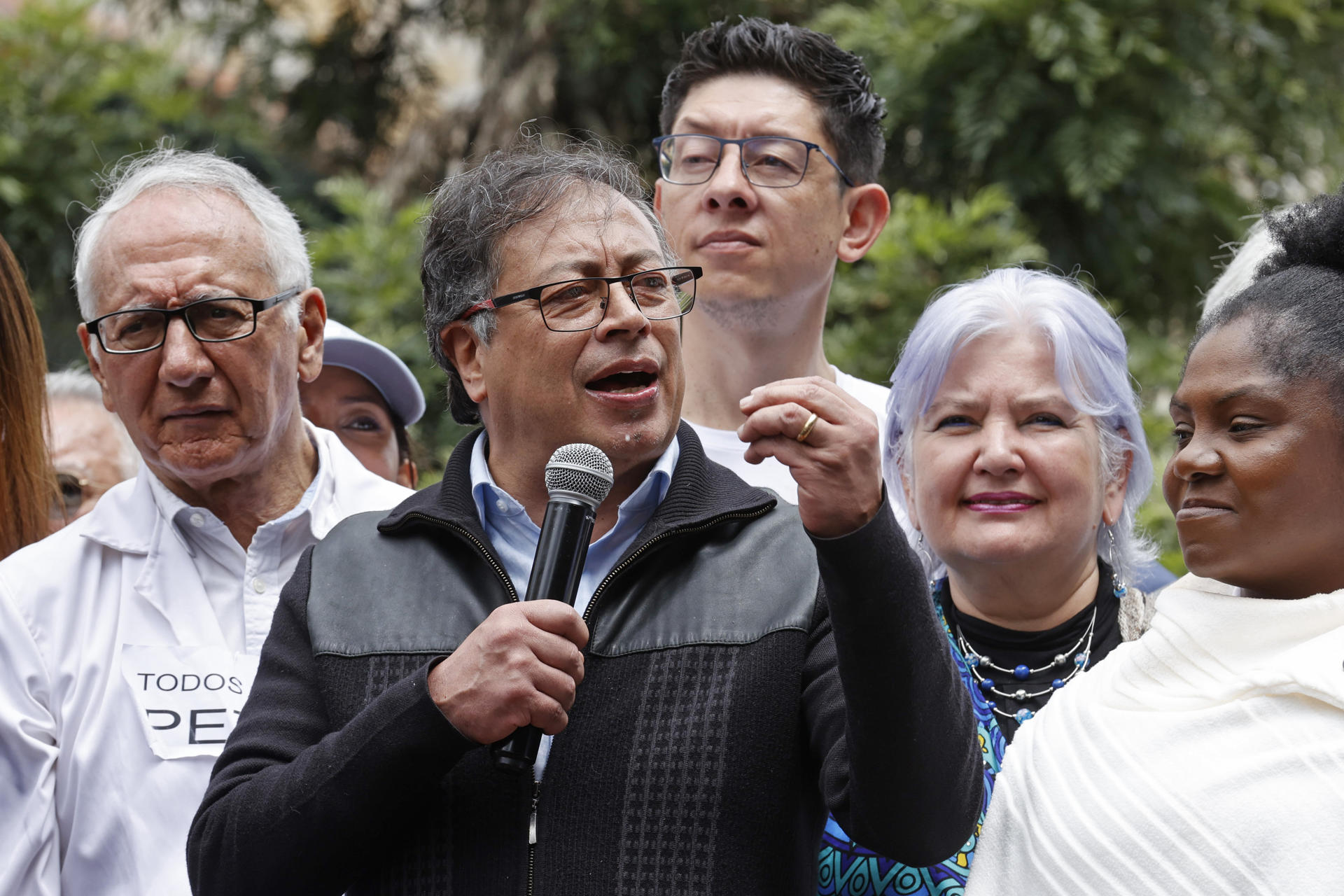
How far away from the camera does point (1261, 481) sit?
2029 millimetres

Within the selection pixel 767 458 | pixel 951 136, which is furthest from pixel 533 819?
pixel 951 136

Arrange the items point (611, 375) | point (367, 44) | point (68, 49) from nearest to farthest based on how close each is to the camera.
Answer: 1. point (611, 375)
2. point (68, 49)
3. point (367, 44)

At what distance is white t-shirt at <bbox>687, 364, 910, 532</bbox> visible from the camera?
3.31 m

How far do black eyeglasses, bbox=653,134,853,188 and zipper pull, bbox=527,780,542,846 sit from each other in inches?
74.5

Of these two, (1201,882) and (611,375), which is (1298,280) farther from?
(611,375)

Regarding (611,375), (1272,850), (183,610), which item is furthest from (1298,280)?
(183,610)

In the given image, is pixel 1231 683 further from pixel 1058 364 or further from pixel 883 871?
pixel 1058 364

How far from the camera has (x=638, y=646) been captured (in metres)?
2.23

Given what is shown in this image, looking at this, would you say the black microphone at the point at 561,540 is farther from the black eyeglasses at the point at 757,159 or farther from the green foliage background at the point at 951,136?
the green foliage background at the point at 951,136

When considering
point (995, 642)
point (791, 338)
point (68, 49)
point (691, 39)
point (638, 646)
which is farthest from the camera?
point (68, 49)

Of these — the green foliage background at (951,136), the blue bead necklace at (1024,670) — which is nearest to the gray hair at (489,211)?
the blue bead necklace at (1024,670)

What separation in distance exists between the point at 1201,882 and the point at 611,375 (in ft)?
3.85

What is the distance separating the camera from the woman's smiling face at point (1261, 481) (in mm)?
2021

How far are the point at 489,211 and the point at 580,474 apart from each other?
634mm
